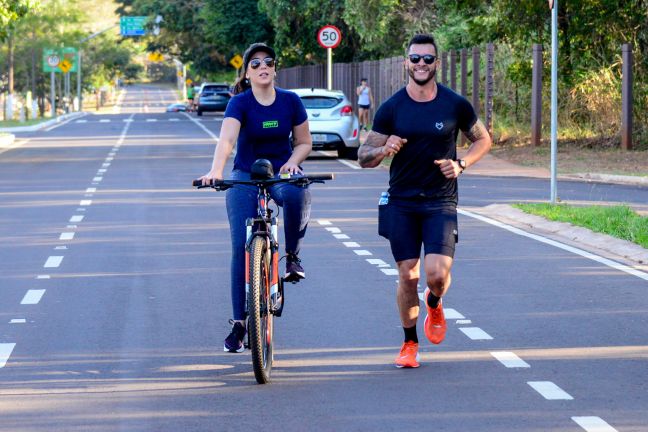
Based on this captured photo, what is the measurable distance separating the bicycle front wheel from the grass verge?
6.79 metres

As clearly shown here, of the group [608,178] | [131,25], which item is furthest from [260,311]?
[131,25]

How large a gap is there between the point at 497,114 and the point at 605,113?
521 centimetres

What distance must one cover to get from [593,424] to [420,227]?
1.92m

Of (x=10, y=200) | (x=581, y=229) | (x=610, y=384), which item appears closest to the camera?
(x=610, y=384)

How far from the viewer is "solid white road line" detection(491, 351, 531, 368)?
8392 mm

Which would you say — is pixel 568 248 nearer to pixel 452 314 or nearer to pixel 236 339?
pixel 452 314

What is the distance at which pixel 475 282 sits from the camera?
12.0 m

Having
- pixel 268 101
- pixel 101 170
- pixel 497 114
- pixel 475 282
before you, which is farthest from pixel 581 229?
pixel 497 114

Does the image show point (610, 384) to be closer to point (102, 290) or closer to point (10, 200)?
point (102, 290)

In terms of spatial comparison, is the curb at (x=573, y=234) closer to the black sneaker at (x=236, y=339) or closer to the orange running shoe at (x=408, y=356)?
the orange running shoe at (x=408, y=356)

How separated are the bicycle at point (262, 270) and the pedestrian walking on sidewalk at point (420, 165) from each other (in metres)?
0.45

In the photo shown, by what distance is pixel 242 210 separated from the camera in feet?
27.6

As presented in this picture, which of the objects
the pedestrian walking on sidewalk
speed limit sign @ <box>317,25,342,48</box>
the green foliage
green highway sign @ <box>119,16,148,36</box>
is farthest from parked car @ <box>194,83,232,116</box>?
the pedestrian walking on sidewalk

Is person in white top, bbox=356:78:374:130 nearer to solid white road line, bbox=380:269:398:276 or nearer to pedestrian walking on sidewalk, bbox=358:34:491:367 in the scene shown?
solid white road line, bbox=380:269:398:276
